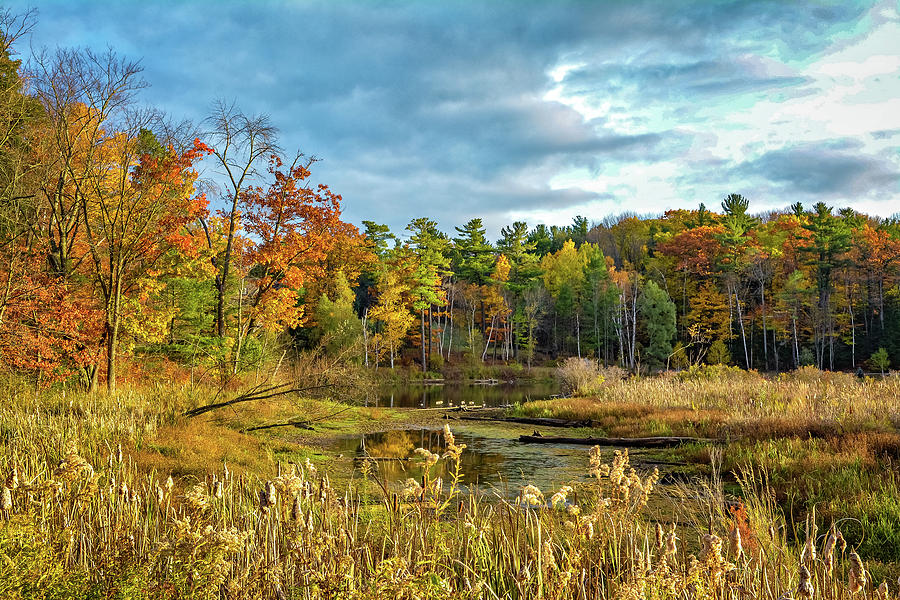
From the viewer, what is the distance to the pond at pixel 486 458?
30.2ft

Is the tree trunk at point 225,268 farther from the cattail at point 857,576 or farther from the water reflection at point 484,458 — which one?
the cattail at point 857,576

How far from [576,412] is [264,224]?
1264 centimetres

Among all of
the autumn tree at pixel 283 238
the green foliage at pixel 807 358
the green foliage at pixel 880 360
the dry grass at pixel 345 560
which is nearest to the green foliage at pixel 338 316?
the autumn tree at pixel 283 238

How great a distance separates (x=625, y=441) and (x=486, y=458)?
11.4 feet

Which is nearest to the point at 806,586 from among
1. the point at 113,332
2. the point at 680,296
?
the point at 113,332

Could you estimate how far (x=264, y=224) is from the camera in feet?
68.3

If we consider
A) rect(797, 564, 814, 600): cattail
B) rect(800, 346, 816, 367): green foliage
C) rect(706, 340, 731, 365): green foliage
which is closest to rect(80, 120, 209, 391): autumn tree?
rect(797, 564, 814, 600): cattail

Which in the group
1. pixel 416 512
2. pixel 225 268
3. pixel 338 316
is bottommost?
pixel 416 512

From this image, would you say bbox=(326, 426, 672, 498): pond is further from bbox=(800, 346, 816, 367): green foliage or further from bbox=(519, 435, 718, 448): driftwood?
bbox=(800, 346, 816, 367): green foliage

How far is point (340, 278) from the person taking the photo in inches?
1697

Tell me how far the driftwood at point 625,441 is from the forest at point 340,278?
512 centimetres

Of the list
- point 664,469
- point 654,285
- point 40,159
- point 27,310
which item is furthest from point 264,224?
point 654,285

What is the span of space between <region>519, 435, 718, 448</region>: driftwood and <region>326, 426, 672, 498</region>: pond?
0.37 metres

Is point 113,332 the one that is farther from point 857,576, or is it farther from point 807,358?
point 807,358
